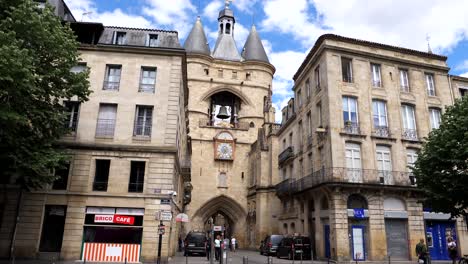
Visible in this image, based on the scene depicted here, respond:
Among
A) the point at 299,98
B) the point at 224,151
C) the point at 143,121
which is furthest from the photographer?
the point at 224,151

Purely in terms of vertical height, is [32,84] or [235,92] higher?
[235,92]

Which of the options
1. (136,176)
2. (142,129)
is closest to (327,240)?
(136,176)

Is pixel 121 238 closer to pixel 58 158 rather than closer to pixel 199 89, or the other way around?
pixel 58 158

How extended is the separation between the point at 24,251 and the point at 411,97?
928 inches

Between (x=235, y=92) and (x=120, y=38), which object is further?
(x=235, y=92)

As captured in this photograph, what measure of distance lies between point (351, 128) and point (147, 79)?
12221 mm

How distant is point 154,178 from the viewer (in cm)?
1784

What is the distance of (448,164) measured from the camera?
56.8 ft

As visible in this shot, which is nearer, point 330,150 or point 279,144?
point 330,150

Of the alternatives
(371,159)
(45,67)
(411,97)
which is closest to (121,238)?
(45,67)

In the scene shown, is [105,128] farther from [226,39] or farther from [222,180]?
[226,39]

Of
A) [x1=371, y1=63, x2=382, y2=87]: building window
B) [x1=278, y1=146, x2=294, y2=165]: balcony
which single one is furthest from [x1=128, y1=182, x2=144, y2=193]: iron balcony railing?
[x1=371, y1=63, x2=382, y2=87]: building window

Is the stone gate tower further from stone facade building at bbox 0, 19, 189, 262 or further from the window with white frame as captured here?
stone facade building at bbox 0, 19, 189, 262

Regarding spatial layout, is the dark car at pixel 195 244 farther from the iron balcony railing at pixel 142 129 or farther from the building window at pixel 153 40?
the building window at pixel 153 40
